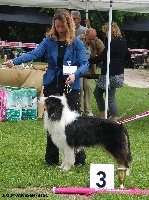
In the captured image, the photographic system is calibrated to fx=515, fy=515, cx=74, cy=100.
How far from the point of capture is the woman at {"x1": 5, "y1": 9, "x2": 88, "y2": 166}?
17.8 ft

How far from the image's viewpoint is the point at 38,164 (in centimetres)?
585

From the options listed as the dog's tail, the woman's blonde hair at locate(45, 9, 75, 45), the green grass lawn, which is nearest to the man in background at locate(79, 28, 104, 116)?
the green grass lawn

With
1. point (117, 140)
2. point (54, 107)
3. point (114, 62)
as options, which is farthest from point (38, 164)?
point (114, 62)

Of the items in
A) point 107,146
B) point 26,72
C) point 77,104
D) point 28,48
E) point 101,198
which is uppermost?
point 28,48

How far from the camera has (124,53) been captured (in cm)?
892

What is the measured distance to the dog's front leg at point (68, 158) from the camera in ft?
17.9

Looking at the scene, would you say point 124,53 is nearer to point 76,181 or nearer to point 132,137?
point 132,137

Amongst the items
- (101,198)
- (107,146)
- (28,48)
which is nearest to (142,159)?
(107,146)

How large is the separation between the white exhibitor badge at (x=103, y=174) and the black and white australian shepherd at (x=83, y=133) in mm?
762

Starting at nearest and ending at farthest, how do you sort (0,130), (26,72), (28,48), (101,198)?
(101,198) → (0,130) → (26,72) → (28,48)

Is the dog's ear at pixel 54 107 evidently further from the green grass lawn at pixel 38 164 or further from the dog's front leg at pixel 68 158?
the green grass lawn at pixel 38 164

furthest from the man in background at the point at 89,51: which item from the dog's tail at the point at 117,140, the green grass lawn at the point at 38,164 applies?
the dog's tail at the point at 117,140

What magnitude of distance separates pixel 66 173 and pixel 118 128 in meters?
0.72

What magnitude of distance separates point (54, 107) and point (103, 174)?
0.96 metres
